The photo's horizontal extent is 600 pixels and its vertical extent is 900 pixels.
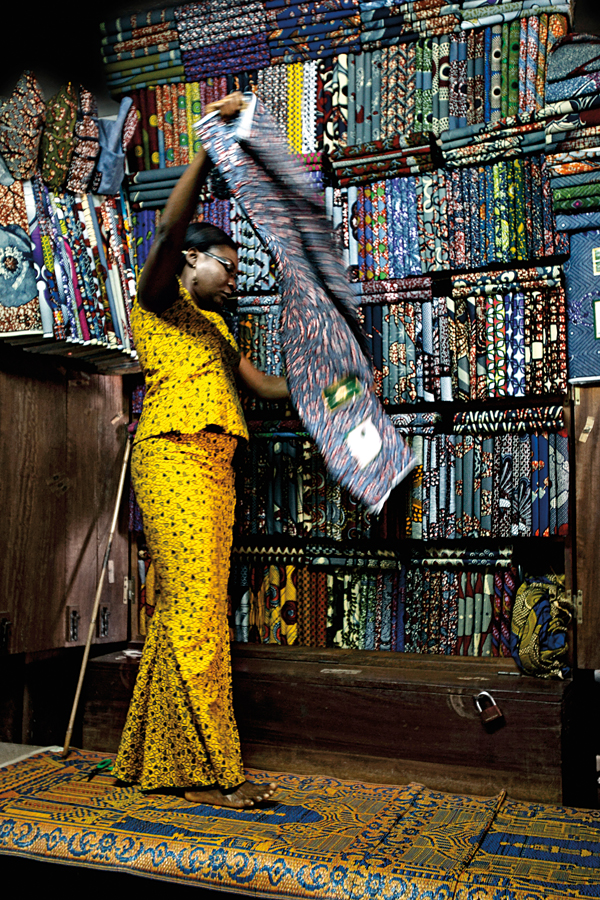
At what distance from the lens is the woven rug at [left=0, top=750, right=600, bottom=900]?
1.80 metres

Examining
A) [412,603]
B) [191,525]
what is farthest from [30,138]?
[412,603]

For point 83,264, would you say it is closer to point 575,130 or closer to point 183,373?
point 183,373

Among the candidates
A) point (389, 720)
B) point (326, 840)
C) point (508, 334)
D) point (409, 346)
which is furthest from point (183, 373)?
point (326, 840)

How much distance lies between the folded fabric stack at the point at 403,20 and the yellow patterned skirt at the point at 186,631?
1571 mm

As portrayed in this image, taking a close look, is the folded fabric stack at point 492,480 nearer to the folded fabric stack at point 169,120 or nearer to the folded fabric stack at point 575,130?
the folded fabric stack at point 575,130

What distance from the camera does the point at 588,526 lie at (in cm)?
256

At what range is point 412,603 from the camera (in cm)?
284

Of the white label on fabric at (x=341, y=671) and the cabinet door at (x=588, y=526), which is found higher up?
the cabinet door at (x=588, y=526)

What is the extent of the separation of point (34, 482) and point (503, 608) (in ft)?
5.55

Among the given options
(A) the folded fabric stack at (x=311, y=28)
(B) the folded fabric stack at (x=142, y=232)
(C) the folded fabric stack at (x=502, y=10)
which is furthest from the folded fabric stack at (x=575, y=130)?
(B) the folded fabric stack at (x=142, y=232)

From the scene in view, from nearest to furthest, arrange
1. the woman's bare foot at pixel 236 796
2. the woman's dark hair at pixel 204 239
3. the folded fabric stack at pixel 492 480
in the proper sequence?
Answer: the woman's bare foot at pixel 236 796
the woman's dark hair at pixel 204 239
the folded fabric stack at pixel 492 480

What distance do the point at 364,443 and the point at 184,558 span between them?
0.63 m

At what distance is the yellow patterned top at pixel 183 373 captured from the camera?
2.36m

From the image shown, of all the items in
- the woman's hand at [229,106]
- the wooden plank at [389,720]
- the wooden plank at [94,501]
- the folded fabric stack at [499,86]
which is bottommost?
the wooden plank at [389,720]
